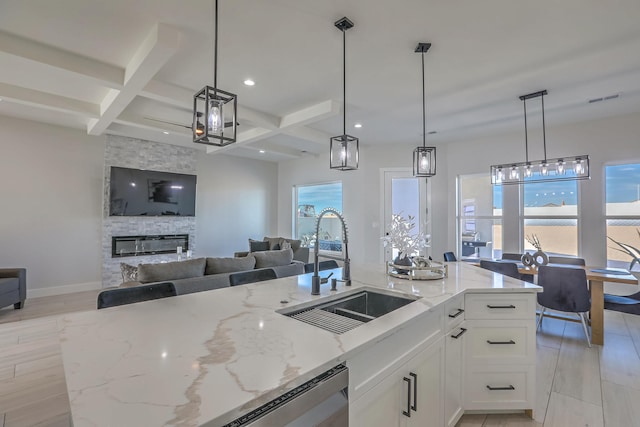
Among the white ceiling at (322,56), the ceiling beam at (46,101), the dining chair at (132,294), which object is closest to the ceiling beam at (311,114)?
the white ceiling at (322,56)

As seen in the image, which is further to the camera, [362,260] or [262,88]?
[362,260]

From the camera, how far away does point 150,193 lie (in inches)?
230

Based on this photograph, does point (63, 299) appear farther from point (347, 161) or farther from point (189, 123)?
point (347, 161)

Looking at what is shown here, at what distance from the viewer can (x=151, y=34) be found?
2.45 metres

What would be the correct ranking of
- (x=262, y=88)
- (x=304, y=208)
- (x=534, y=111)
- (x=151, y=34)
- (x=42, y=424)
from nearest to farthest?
(x=42, y=424) < (x=151, y=34) < (x=262, y=88) < (x=534, y=111) < (x=304, y=208)

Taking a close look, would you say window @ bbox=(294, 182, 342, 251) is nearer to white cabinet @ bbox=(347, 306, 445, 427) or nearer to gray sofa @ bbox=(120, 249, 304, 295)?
gray sofa @ bbox=(120, 249, 304, 295)

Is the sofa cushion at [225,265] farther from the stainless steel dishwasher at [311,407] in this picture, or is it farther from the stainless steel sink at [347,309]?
the stainless steel dishwasher at [311,407]

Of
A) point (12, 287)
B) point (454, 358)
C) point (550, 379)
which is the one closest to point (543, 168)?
point (550, 379)

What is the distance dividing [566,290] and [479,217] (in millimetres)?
2416

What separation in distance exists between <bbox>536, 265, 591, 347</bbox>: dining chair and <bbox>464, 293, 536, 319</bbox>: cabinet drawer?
67.0 inches

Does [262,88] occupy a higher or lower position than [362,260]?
higher

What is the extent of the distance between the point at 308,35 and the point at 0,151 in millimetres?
5323

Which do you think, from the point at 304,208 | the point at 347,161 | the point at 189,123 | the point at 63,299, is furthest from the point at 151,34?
the point at 304,208

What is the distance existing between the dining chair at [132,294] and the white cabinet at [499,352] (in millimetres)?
2021
